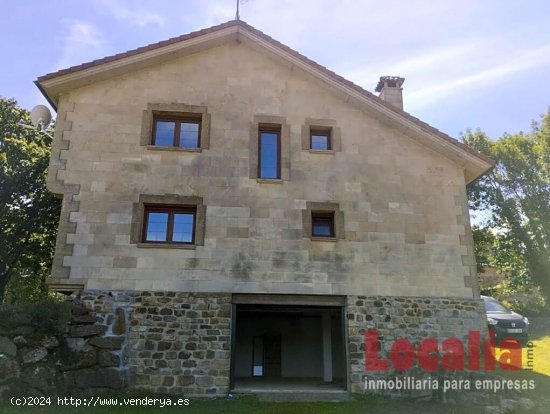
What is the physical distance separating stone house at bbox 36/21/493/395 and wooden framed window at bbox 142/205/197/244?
35 millimetres

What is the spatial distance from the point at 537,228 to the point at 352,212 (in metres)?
21.4

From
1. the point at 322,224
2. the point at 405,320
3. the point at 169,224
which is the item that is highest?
the point at 322,224

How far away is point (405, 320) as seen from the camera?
10375mm

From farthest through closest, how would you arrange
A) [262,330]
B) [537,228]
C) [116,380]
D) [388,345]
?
[537,228], [262,330], [388,345], [116,380]

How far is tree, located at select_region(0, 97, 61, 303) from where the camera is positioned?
57.5ft

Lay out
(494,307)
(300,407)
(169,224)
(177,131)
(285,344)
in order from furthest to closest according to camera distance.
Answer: (494,307)
(285,344)
(177,131)
(169,224)
(300,407)

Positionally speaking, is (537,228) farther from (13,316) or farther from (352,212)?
(13,316)

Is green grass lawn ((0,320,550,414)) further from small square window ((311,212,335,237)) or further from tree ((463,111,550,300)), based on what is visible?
tree ((463,111,550,300))

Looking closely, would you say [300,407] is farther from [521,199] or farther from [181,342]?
[521,199]

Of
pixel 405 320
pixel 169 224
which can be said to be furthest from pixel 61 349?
pixel 405 320

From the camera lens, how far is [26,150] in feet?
58.9

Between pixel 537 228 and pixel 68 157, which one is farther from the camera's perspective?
pixel 537 228

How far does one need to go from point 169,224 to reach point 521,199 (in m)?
24.8

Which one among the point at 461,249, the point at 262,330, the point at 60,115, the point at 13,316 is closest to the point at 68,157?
the point at 60,115
